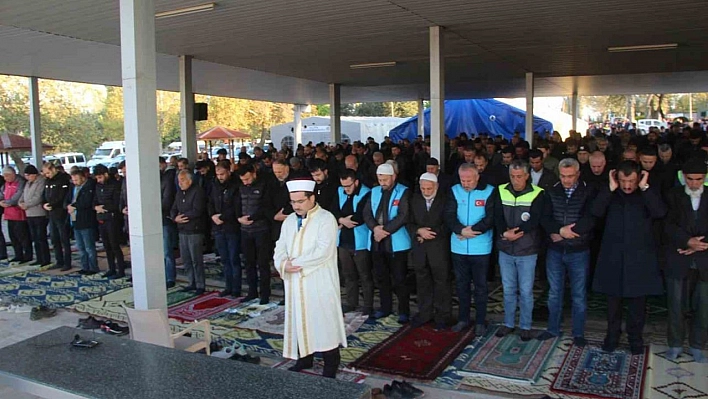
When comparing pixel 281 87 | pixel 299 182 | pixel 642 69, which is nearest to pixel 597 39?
pixel 642 69

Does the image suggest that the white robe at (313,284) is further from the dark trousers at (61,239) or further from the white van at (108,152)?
the white van at (108,152)

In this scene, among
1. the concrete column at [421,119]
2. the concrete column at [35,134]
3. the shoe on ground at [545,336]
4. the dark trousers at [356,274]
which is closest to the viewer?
the shoe on ground at [545,336]

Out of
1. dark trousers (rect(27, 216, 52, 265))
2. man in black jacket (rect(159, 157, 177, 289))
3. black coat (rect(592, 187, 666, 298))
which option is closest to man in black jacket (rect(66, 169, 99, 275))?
dark trousers (rect(27, 216, 52, 265))

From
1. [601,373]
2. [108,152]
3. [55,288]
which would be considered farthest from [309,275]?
[108,152]

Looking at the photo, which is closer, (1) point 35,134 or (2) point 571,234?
(2) point 571,234

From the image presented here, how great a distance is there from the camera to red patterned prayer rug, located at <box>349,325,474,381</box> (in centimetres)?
530

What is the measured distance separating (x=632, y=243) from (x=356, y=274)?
2.99 metres

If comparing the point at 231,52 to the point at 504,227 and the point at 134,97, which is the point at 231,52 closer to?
the point at 134,97

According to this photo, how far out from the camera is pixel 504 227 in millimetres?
5812

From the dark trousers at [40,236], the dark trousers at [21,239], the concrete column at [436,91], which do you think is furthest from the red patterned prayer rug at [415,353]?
the dark trousers at [21,239]

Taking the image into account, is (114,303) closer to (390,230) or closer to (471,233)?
(390,230)

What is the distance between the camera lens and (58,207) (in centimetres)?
947

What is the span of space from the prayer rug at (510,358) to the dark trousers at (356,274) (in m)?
1.45

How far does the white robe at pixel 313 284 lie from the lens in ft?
15.3
